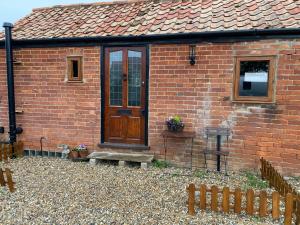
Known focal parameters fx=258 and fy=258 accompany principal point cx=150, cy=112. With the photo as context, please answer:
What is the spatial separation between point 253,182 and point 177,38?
3.61m

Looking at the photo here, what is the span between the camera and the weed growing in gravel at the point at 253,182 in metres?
5.11

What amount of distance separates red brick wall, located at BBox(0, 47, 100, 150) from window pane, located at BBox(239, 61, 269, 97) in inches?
142

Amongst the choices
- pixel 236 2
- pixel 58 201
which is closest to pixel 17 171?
pixel 58 201

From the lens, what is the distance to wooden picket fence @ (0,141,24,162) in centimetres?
669

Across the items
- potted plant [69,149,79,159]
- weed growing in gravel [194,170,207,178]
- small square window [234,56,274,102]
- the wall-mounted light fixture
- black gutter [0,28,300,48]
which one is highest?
black gutter [0,28,300,48]

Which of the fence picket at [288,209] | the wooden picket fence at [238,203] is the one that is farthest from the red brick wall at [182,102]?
the fence picket at [288,209]

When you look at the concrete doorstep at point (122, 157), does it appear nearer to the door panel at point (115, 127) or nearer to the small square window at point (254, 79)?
the door panel at point (115, 127)

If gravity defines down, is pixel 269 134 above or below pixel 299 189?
above

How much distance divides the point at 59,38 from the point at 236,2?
471 centimetres

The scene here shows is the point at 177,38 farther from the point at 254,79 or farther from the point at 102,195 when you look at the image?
the point at 102,195

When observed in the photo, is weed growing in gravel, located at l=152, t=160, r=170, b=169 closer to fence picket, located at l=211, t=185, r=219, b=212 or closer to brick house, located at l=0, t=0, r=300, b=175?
brick house, located at l=0, t=0, r=300, b=175

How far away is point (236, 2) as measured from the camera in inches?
262

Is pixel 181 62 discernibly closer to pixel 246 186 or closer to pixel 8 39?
pixel 246 186

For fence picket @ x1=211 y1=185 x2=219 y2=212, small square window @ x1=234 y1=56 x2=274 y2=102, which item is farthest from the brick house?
fence picket @ x1=211 y1=185 x2=219 y2=212
